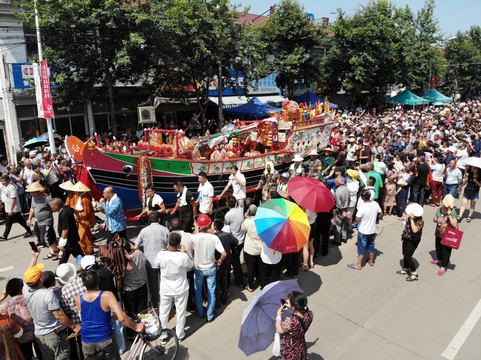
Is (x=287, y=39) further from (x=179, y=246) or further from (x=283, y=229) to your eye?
(x=179, y=246)

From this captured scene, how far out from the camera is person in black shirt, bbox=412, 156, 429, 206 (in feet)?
31.7

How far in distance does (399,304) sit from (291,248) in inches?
87.9

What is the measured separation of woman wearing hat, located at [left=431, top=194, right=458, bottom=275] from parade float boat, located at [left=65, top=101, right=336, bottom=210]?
4.74m

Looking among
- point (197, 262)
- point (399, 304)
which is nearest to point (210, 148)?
point (197, 262)

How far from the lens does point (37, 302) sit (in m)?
3.89

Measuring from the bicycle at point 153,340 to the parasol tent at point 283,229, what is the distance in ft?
5.78

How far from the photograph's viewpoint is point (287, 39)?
24.4m

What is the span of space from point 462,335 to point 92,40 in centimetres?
1545

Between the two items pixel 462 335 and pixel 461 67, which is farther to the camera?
pixel 461 67

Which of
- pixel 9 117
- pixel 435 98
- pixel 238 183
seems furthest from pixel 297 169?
pixel 435 98

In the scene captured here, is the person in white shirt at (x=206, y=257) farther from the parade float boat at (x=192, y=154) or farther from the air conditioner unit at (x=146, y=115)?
the air conditioner unit at (x=146, y=115)

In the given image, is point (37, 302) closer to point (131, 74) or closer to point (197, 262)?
point (197, 262)

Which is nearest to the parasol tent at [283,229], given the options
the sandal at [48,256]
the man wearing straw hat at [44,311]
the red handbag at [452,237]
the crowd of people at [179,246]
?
the crowd of people at [179,246]

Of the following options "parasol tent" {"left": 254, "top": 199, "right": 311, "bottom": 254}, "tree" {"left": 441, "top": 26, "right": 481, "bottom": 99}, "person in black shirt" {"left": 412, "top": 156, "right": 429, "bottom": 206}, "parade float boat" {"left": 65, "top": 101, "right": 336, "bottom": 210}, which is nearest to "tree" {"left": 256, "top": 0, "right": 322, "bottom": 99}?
"parade float boat" {"left": 65, "top": 101, "right": 336, "bottom": 210}
